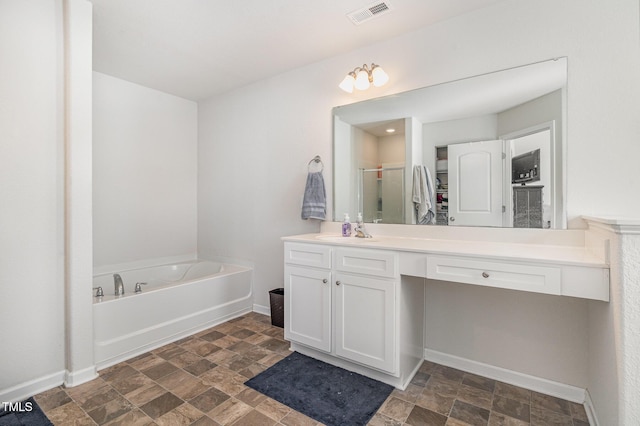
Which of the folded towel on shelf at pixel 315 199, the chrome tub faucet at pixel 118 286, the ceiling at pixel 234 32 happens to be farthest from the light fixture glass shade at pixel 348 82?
the chrome tub faucet at pixel 118 286

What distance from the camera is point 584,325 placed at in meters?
1.72

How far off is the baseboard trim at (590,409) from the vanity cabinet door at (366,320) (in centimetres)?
98

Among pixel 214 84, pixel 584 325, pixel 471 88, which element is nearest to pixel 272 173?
pixel 214 84

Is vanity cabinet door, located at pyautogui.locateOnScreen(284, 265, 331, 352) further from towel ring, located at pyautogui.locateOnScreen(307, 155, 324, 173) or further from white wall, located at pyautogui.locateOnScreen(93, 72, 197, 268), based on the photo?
white wall, located at pyautogui.locateOnScreen(93, 72, 197, 268)

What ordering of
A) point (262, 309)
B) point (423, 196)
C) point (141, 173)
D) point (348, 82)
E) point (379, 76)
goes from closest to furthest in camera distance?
point (423, 196) → point (379, 76) → point (348, 82) → point (262, 309) → point (141, 173)

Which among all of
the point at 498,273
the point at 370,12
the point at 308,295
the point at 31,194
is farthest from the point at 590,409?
the point at 31,194

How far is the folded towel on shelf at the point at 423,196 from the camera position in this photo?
2176mm

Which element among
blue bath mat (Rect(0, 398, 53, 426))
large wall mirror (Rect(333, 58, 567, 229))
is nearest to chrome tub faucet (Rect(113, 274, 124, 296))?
blue bath mat (Rect(0, 398, 53, 426))

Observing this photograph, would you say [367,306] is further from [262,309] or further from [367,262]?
[262,309]

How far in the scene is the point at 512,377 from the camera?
6.27 feet

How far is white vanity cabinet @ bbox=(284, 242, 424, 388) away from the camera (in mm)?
1870

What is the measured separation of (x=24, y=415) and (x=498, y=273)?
8.57ft

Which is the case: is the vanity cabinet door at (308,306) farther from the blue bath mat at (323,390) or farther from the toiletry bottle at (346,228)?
the toiletry bottle at (346,228)

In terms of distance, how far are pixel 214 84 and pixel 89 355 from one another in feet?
8.71
